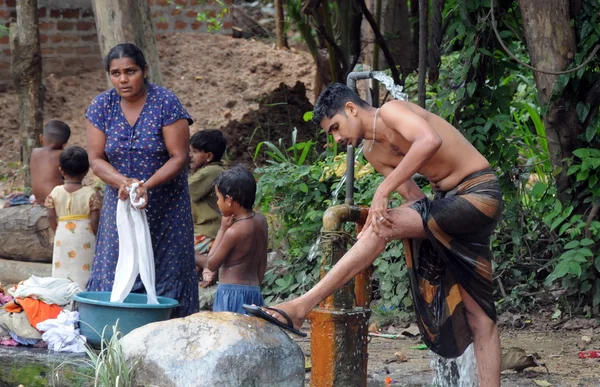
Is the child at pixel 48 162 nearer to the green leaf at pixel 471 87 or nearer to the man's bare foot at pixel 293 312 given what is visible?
the green leaf at pixel 471 87

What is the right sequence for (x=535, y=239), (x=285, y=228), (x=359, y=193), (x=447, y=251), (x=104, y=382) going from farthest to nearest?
(x=285, y=228) → (x=359, y=193) → (x=535, y=239) → (x=447, y=251) → (x=104, y=382)

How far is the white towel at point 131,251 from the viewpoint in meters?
4.79

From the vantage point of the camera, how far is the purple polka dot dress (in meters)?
4.91

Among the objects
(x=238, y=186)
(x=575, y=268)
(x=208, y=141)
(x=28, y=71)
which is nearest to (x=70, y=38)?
(x=28, y=71)

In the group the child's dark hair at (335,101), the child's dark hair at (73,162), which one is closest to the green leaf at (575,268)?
the child's dark hair at (335,101)

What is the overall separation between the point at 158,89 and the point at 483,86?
2.34 metres

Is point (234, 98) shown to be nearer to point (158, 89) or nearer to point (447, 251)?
point (158, 89)

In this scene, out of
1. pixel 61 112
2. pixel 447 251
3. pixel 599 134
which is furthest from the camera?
pixel 61 112

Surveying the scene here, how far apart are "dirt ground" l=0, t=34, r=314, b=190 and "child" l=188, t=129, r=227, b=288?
2.68 metres

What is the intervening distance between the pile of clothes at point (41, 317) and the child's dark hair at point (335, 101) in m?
1.89

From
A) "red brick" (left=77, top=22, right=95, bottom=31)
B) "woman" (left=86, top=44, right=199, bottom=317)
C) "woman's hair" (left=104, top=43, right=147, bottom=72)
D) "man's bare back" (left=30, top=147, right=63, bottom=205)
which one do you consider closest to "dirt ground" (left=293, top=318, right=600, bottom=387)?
"woman" (left=86, top=44, right=199, bottom=317)

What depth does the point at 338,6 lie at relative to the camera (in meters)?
9.30

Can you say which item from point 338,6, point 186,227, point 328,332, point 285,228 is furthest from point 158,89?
point 338,6

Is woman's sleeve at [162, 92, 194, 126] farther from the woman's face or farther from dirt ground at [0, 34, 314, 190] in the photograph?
dirt ground at [0, 34, 314, 190]
